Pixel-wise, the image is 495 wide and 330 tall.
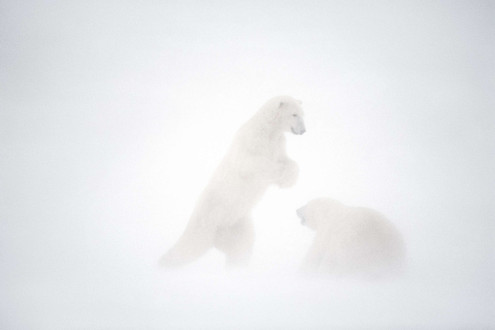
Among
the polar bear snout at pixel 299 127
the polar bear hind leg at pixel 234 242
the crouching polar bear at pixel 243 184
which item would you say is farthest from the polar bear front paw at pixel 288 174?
the polar bear hind leg at pixel 234 242

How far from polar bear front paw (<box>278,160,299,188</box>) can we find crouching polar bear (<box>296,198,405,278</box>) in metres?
0.32

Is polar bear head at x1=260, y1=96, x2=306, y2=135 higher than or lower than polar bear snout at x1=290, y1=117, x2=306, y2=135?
higher

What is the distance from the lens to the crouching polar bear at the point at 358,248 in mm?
1934

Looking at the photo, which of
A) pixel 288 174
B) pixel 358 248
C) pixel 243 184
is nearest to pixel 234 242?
pixel 243 184

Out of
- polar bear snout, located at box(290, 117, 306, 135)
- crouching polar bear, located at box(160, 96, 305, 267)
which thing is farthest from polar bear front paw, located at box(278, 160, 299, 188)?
polar bear snout, located at box(290, 117, 306, 135)

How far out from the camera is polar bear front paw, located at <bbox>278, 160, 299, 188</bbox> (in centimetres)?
227

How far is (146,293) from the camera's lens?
1.93 metres

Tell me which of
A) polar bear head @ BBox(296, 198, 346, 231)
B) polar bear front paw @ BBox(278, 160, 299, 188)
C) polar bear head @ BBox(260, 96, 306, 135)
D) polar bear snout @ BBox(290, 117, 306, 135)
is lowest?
polar bear head @ BBox(296, 198, 346, 231)

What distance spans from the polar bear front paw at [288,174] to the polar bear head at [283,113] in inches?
7.3

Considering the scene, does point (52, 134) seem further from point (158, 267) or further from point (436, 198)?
point (436, 198)

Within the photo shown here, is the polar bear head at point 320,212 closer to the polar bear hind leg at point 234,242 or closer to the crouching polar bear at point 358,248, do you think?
the crouching polar bear at point 358,248

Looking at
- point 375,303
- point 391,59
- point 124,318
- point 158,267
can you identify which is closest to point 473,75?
point 391,59

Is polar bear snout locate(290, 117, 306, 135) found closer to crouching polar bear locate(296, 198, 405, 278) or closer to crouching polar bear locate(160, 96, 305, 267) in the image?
crouching polar bear locate(160, 96, 305, 267)

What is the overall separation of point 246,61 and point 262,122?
2.11ft
